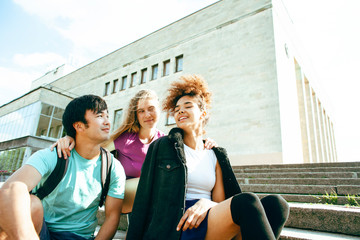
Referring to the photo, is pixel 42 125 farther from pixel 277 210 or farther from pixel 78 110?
pixel 277 210

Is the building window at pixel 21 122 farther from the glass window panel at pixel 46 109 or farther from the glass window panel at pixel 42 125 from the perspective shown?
the glass window panel at pixel 42 125

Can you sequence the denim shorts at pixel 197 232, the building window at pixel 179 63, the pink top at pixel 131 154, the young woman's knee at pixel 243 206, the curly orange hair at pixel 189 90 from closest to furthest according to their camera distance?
the young woman's knee at pixel 243 206, the denim shorts at pixel 197 232, the curly orange hair at pixel 189 90, the pink top at pixel 131 154, the building window at pixel 179 63

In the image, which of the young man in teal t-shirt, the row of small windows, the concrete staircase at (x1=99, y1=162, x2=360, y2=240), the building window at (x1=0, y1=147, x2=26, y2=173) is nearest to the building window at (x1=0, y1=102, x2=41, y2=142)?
the building window at (x1=0, y1=147, x2=26, y2=173)

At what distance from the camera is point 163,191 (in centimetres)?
172

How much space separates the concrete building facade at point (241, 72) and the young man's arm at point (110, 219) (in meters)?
9.43

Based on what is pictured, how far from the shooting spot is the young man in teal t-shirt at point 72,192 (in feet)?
4.57

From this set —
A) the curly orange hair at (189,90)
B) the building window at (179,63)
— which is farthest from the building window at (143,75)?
the curly orange hair at (189,90)

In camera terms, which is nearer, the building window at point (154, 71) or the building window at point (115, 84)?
the building window at point (154, 71)

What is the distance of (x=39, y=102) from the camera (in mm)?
17609

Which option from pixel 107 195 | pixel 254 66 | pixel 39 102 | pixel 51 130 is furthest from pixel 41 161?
pixel 51 130

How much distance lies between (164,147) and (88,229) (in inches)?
37.1

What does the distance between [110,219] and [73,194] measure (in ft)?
1.27

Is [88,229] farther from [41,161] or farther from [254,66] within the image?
[254,66]

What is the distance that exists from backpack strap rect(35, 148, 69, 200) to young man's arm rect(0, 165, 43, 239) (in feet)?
0.71
